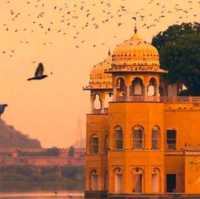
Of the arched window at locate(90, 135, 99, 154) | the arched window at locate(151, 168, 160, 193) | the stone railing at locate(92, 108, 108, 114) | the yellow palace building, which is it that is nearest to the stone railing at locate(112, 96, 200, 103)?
the yellow palace building

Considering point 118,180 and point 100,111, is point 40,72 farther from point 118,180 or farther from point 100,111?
point 100,111

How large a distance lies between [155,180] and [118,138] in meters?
3.29

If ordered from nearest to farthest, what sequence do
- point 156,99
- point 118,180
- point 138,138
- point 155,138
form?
point 138,138 → point 118,180 → point 156,99 → point 155,138

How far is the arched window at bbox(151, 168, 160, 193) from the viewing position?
12331 cm

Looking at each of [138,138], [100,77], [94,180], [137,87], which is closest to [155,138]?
[138,138]

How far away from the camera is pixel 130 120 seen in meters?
123

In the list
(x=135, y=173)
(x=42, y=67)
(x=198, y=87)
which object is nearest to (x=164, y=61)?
(x=198, y=87)

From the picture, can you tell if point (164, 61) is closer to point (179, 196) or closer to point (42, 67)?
point (179, 196)

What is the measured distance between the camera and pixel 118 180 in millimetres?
123688

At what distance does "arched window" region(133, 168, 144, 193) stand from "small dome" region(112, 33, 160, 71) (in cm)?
597

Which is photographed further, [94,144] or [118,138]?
[94,144]

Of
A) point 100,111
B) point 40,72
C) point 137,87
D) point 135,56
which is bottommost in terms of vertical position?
point 40,72

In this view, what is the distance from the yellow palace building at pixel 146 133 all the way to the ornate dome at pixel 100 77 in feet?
27.1

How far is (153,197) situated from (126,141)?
12.4ft
